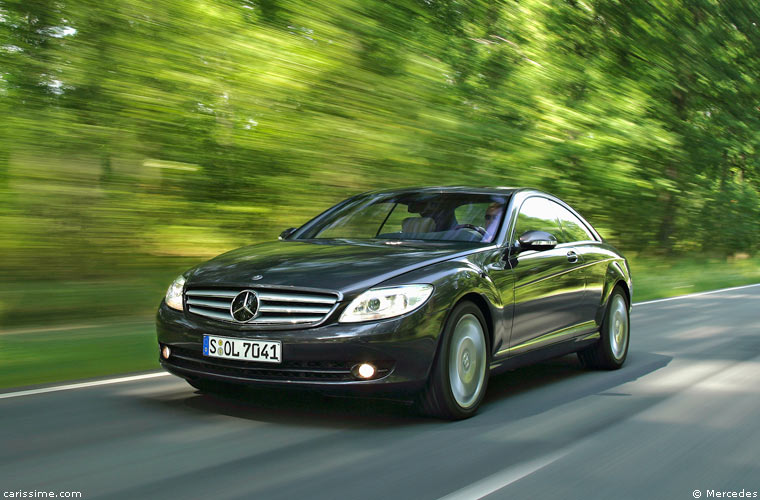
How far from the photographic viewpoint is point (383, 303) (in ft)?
15.3

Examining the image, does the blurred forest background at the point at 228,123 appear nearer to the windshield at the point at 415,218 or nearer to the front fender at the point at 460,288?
the windshield at the point at 415,218

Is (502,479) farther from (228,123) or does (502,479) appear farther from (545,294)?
(228,123)

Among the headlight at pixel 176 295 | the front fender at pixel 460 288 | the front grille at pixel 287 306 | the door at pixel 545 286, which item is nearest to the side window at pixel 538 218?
the door at pixel 545 286

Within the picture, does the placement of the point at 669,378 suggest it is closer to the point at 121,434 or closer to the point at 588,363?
the point at 588,363

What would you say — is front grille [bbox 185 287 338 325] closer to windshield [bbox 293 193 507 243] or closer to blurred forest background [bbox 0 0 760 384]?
windshield [bbox 293 193 507 243]

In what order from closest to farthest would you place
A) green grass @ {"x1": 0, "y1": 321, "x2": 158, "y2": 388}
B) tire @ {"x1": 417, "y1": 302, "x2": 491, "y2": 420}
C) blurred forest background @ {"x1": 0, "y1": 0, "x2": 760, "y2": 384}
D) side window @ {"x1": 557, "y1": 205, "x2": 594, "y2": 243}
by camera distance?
tire @ {"x1": 417, "y1": 302, "x2": 491, "y2": 420} < green grass @ {"x1": 0, "y1": 321, "x2": 158, "y2": 388} < side window @ {"x1": 557, "y1": 205, "x2": 594, "y2": 243} < blurred forest background @ {"x1": 0, "y1": 0, "x2": 760, "y2": 384}

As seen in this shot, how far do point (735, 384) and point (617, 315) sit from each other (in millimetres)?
1200

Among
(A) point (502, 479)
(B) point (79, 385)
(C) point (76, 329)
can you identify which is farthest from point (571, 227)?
(C) point (76, 329)

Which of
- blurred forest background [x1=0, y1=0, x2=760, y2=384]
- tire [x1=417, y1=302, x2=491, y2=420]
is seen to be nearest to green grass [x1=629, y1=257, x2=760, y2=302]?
blurred forest background [x1=0, y1=0, x2=760, y2=384]

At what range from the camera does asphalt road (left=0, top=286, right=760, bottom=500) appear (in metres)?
3.79

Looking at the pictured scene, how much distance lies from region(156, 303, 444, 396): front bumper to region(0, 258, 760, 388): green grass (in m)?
2.17

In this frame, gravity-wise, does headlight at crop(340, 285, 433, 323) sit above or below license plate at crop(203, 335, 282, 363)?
above

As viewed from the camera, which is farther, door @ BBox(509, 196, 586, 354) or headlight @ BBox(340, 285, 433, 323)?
door @ BBox(509, 196, 586, 354)

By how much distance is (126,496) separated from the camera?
3.54 metres
